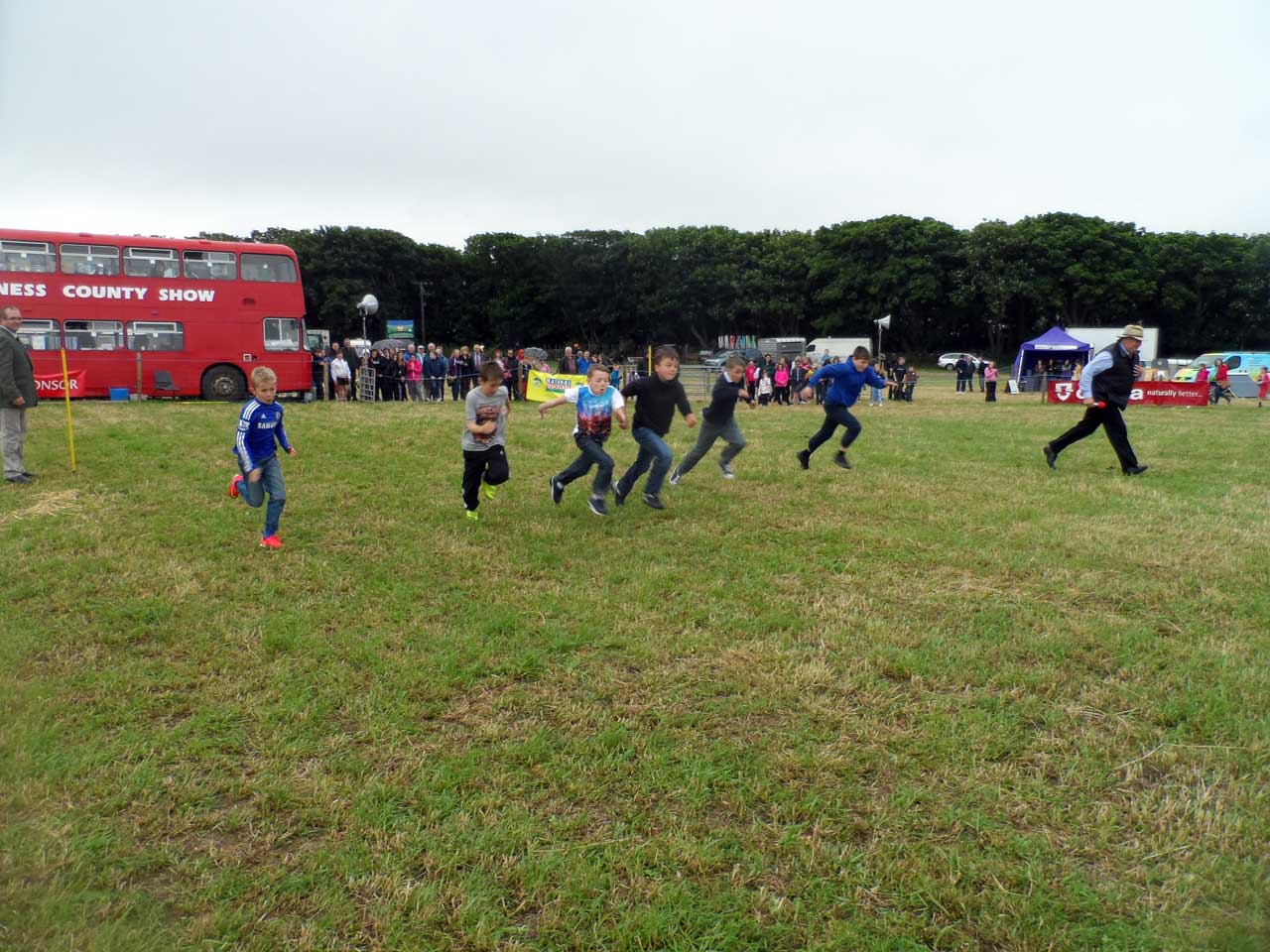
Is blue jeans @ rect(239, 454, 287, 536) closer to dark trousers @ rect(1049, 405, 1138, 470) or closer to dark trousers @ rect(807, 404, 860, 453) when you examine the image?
dark trousers @ rect(807, 404, 860, 453)

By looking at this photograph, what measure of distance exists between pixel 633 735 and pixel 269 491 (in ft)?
15.8

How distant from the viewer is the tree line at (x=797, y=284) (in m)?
57.1

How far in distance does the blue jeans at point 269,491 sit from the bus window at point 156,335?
58.6ft

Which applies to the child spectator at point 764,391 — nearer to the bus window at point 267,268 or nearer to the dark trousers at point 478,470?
the bus window at point 267,268

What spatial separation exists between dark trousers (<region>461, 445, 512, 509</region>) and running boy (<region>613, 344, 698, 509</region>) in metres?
1.39

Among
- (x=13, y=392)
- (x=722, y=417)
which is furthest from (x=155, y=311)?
Result: (x=722, y=417)

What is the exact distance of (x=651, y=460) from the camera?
29.5 feet

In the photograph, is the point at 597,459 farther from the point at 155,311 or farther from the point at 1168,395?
the point at 1168,395

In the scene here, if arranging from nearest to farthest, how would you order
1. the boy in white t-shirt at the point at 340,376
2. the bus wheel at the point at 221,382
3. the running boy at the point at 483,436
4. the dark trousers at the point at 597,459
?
the running boy at the point at 483,436
the dark trousers at the point at 597,459
the bus wheel at the point at 221,382
the boy in white t-shirt at the point at 340,376

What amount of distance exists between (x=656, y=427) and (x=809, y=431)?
901 cm

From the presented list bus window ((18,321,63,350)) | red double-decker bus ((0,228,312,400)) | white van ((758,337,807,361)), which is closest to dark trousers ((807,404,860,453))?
red double-decker bus ((0,228,312,400))

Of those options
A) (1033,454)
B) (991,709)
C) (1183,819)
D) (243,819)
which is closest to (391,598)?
(243,819)

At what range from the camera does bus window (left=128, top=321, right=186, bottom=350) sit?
22.0 m

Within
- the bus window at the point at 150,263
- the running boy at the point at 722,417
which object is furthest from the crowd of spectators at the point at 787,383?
the bus window at the point at 150,263
